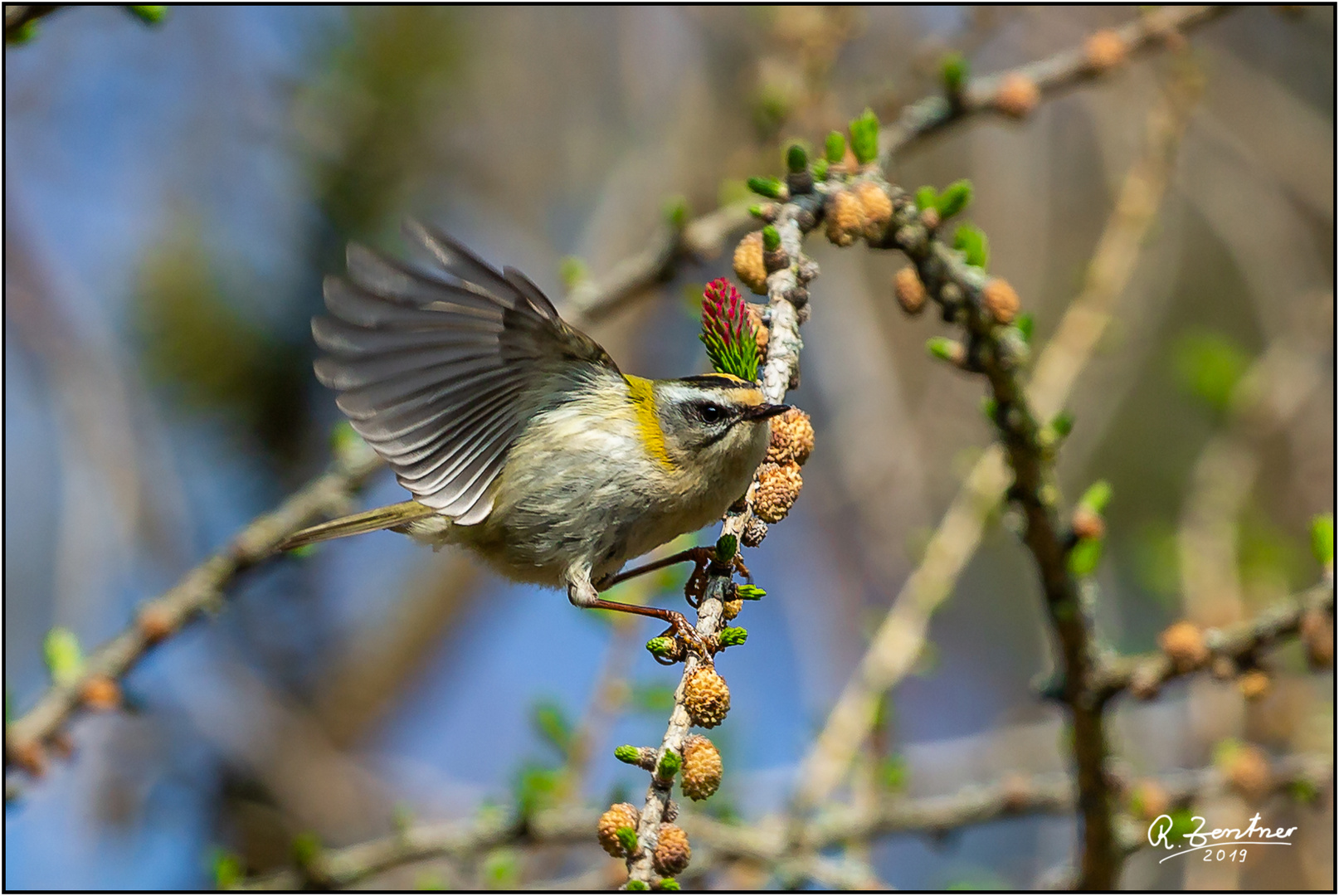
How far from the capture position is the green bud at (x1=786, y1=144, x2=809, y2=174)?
1.85 meters

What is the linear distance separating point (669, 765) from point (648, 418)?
1.44 m

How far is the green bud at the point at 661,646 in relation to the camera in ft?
5.49

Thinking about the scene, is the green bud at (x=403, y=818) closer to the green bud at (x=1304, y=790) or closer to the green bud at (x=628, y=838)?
the green bud at (x=628, y=838)

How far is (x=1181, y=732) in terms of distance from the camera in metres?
4.93

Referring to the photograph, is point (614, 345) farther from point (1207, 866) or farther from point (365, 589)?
point (1207, 866)

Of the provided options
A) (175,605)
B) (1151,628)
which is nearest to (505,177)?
(175,605)

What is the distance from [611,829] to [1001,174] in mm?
4543

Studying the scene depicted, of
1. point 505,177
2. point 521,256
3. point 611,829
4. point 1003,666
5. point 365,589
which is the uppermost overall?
point 505,177

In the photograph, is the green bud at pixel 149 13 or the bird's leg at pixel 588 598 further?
the bird's leg at pixel 588 598

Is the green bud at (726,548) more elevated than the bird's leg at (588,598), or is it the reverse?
the bird's leg at (588,598)

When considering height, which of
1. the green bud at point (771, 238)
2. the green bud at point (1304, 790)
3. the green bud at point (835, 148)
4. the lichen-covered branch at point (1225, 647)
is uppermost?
the green bud at point (835, 148)

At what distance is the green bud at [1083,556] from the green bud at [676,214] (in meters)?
1.23

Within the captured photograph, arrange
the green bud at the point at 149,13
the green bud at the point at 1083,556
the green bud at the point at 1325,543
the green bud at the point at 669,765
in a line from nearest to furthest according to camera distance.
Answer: the green bud at the point at 669,765, the green bud at the point at 149,13, the green bud at the point at 1325,543, the green bud at the point at 1083,556

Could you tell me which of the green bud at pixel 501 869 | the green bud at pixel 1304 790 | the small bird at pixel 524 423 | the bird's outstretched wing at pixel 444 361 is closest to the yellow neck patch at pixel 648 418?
the small bird at pixel 524 423
